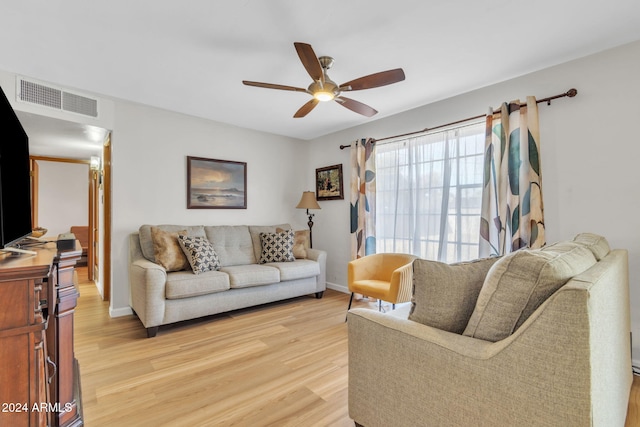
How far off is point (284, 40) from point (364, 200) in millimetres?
2277

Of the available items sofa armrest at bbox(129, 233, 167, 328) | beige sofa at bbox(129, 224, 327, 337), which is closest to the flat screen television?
sofa armrest at bbox(129, 233, 167, 328)

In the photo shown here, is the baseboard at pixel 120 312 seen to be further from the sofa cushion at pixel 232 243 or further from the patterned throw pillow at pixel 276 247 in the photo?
the patterned throw pillow at pixel 276 247

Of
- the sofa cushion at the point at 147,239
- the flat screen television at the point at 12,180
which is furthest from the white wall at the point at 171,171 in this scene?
the flat screen television at the point at 12,180

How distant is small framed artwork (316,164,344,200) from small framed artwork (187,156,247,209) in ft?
3.91

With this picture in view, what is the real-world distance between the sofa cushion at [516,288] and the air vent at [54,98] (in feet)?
12.7

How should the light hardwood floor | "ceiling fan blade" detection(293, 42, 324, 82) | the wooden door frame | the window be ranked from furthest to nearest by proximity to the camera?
the wooden door frame < the window < "ceiling fan blade" detection(293, 42, 324, 82) < the light hardwood floor

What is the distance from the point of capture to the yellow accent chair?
2.69 meters

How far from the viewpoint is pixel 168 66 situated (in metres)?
2.54

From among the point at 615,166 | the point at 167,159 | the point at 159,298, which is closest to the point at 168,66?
the point at 167,159

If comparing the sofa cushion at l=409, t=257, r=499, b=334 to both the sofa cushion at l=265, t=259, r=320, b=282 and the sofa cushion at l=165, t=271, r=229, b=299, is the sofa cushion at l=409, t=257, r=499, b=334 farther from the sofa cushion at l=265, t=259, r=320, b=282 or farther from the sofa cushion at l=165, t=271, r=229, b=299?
the sofa cushion at l=265, t=259, r=320, b=282

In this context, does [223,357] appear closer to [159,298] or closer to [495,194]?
[159,298]

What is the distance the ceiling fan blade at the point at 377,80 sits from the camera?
2.14 m

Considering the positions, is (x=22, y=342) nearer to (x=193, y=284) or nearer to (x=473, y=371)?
(x=473, y=371)

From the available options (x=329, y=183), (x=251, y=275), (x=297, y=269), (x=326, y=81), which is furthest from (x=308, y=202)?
(x=326, y=81)
